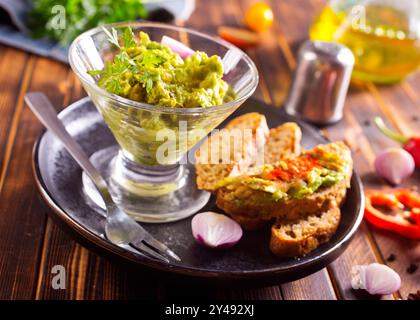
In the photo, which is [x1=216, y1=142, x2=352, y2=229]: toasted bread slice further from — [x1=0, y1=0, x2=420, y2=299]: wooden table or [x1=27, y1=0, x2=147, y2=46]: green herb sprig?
[x1=27, y1=0, x2=147, y2=46]: green herb sprig

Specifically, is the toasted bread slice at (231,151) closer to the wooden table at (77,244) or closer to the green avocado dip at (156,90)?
the green avocado dip at (156,90)

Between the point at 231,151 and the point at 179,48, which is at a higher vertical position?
the point at 179,48

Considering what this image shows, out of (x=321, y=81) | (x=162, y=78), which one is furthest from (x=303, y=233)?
(x=321, y=81)

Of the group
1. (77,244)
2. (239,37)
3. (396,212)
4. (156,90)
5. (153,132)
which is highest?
(156,90)

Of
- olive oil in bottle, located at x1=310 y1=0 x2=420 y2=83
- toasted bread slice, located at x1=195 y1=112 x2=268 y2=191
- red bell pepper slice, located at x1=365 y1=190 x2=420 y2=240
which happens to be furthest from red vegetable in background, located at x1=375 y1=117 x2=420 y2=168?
toasted bread slice, located at x1=195 y1=112 x2=268 y2=191

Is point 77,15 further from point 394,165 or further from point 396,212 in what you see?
point 396,212

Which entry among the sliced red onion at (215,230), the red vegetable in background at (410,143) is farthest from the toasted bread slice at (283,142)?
the red vegetable in background at (410,143)
